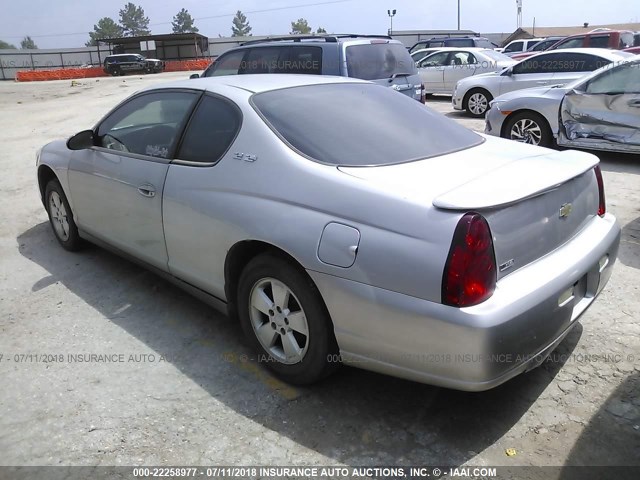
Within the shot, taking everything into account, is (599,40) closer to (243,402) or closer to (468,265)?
(468,265)

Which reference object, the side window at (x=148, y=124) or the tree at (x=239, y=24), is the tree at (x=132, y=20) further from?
the side window at (x=148, y=124)

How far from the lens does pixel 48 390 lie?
3.15 meters

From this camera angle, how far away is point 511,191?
2500 millimetres

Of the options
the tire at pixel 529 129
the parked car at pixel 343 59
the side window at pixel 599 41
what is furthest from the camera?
the side window at pixel 599 41

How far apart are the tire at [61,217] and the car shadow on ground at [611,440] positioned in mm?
4260

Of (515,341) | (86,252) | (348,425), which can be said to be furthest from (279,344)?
(86,252)

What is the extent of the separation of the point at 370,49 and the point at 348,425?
673 cm

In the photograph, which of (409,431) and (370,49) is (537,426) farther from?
(370,49)

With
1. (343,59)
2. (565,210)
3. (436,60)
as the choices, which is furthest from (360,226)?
(436,60)

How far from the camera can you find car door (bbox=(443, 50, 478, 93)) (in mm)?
15305

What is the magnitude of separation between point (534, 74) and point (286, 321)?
10.3 metres

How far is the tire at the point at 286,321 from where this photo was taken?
2762 millimetres

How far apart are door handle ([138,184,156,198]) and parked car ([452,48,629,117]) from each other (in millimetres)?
9456

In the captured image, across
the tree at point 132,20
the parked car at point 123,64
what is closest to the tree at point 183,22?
the tree at point 132,20
